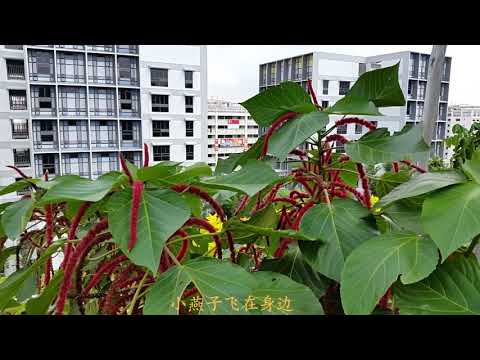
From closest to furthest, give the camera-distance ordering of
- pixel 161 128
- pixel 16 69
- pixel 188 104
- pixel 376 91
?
1. pixel 376 91
2. pixel 16 69
3. pixel 161 128
4. pixel 188 104

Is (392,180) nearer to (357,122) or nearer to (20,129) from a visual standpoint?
(357,122)

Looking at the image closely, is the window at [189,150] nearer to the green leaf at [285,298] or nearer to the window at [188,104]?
the window at [188,104]

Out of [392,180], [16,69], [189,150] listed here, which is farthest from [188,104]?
[392,180]

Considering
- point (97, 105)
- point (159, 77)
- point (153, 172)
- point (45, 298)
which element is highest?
point (159, 77)

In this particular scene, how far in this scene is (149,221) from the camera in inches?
10.0

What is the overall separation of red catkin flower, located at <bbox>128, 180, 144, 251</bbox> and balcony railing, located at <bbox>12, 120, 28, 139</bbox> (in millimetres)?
8220

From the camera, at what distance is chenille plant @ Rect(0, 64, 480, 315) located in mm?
253

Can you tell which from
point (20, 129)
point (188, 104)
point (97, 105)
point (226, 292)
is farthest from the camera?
point (188, 104)

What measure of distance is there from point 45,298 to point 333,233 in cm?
23

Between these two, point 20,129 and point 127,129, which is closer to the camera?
point 20,129

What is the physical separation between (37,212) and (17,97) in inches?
354

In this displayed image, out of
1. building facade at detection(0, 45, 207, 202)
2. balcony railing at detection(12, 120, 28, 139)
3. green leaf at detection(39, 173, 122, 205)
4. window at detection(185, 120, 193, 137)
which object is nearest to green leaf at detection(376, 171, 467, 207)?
green leaf at detection(39, 173, 122, 205)

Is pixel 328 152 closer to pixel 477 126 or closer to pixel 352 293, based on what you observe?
pixel 352 293
